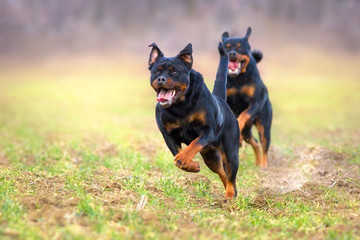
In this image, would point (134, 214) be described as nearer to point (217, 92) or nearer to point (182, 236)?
point (182, 236)

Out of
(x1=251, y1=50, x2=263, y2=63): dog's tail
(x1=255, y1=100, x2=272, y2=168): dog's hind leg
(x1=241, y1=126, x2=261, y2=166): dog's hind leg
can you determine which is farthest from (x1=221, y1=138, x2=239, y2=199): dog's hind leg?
(x1=251, y1=50, x2=263, y2=63): dog's tail

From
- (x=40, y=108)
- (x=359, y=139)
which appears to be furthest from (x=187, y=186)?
(x=40, y=108)

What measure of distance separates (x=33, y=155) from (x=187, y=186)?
4.70 m

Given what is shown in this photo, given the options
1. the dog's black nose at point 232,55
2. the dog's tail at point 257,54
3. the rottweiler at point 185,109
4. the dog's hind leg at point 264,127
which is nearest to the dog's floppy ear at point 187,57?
the rottweiler at point 185,109

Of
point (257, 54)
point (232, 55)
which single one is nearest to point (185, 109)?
point (232, 55)

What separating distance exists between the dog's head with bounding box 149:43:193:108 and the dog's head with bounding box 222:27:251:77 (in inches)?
112

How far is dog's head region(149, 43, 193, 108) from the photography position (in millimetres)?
5828

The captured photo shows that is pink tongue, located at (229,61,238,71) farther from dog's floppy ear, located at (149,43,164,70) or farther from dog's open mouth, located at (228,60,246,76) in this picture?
dog's floppy ear, located at (149,43,164,70)

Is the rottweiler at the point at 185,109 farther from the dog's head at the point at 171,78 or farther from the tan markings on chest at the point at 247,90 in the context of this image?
the tan markings on chest at the point at 247,90

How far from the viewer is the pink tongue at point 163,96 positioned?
587cm

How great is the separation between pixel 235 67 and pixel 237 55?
0.71ft

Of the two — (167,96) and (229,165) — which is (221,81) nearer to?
(229,165)

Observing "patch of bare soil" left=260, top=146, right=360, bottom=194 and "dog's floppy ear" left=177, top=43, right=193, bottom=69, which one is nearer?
"dog's floppy ear" left=177, top=43, right=193, bottom=69

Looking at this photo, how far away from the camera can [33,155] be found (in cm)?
1060
